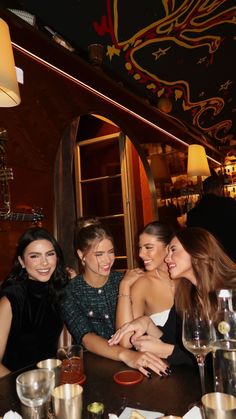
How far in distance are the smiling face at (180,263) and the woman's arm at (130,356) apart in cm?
38

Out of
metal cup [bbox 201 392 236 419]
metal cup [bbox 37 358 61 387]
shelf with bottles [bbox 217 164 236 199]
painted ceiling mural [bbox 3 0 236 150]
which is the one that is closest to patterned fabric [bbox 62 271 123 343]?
metal cup [bbox 37 358 61 387]

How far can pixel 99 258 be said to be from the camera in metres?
1.98

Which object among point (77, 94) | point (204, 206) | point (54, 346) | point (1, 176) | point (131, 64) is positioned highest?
point (131, 64)

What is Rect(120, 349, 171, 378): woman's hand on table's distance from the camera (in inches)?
47.7

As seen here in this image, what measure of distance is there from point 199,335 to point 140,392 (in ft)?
0.87

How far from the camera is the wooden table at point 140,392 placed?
0.98m

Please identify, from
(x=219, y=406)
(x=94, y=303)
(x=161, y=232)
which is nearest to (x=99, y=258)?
(x=94, y=303)

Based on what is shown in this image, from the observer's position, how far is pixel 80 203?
461cm

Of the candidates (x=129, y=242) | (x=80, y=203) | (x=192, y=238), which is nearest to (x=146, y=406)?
(x=192, y=238)

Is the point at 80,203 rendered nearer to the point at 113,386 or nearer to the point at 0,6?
the point at 0,6

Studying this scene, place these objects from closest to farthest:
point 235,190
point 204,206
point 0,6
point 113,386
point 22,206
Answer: point 113,386
point 0,6
point 22,206
point 204,206
point 235,190

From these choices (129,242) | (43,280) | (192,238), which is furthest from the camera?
(129,242)

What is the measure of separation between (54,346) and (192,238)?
3.29ft

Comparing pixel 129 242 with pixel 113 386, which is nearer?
pixel 113 386
